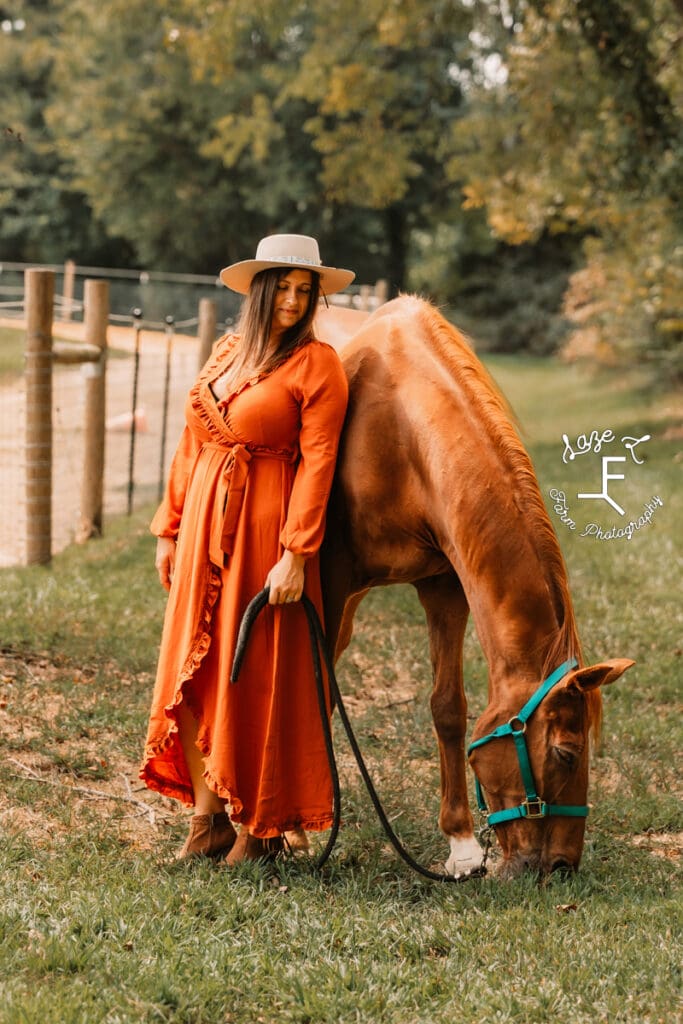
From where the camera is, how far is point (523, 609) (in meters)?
3.38

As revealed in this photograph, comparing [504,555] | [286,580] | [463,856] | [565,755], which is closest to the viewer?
[565,755]

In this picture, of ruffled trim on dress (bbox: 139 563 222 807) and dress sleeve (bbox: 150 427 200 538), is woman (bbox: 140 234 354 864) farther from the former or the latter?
dress sleeve (bbox: 150 427 200 538)

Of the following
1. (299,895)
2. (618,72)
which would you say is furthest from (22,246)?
(299,895)

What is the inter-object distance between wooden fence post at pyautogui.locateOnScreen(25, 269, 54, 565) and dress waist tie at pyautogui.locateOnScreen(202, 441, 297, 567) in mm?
3522

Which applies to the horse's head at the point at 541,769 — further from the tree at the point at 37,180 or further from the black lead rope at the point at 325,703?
the tree at the point at 37,180

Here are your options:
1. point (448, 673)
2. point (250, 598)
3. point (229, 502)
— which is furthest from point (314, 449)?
point (448, 673)

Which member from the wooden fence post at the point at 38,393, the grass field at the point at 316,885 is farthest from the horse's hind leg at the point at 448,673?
the wooden fence post at the point at 38,393

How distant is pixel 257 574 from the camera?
12.1ft

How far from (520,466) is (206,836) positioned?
A: 1574 mm

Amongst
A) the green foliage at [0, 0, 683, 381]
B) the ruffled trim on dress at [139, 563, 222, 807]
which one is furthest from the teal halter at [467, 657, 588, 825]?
the green foliage at [0, 0, 683, 381]

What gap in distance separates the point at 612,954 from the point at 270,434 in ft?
5.96

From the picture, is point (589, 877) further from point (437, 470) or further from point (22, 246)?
point (22, 246)

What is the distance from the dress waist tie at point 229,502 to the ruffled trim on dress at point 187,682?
8 cm

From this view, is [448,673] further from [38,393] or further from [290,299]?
[38,393]
